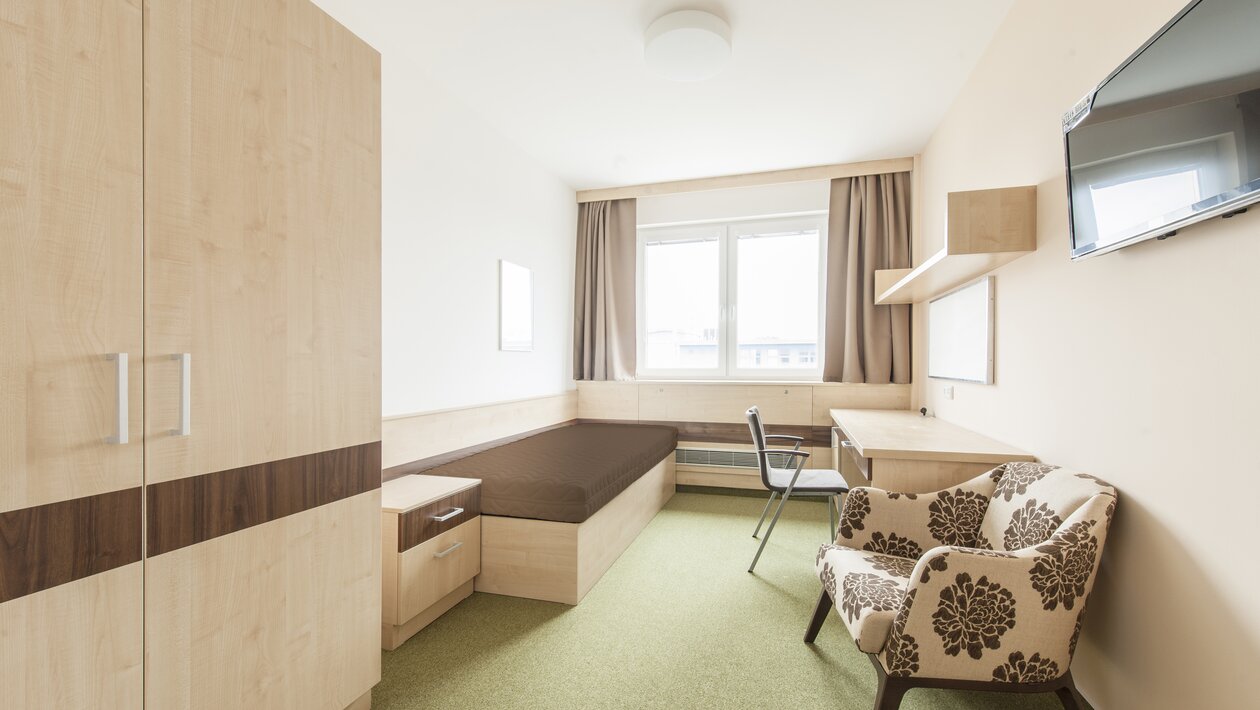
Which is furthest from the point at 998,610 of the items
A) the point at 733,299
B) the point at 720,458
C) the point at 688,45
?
the point at 733,299

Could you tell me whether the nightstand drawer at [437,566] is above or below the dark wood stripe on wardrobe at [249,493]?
below

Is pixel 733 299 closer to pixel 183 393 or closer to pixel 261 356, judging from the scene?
pixel 261 356

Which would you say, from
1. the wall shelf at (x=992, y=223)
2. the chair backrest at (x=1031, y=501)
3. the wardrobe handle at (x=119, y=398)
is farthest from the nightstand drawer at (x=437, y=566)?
the wall shelf at (x=992, y=223)

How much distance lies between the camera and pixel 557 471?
2.55 m

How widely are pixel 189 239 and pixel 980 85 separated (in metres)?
3.34

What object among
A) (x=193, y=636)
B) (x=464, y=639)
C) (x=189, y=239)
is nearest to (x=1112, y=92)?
(x=189, y=239)

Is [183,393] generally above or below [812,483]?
above

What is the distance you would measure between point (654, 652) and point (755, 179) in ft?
11.9

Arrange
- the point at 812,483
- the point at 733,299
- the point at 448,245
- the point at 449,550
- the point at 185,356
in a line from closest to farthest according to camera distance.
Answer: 1. the point at 185,356
2. the point at 449,550
3. the point at 812,483
4. the point at 448,245
5. the point at 733,299

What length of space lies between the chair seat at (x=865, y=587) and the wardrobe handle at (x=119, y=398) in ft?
5.87

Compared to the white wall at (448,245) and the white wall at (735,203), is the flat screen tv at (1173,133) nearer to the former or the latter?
the white wall at (448,245)

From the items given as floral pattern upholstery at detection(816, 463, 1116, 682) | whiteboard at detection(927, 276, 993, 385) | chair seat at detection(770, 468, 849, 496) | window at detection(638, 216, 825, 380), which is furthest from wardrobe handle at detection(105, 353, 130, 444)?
window at detection(638, 216, 825, 380)

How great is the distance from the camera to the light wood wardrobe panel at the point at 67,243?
2.79ft

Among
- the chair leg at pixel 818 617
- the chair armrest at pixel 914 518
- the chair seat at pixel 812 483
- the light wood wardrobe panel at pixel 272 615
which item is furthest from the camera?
the chair seat at pixel 812 483
